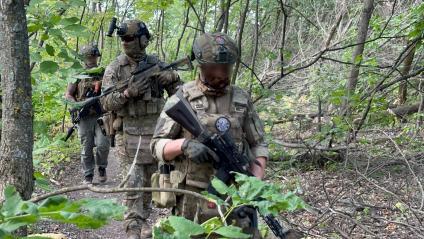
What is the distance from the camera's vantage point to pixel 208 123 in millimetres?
3113

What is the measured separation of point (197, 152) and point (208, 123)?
25 centimetres

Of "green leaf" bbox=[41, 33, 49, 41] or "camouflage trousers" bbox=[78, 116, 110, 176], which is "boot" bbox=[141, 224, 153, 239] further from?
"green leaf" bbox=[41, 33, 49, 41]

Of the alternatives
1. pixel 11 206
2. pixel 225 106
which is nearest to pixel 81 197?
pixel 225 106

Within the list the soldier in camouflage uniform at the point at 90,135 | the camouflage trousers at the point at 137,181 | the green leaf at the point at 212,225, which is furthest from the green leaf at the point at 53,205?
the soldier in camouflage uniform at the point at 90,135

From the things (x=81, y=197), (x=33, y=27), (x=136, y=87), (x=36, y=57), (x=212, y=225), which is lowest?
(x=81, y=197)

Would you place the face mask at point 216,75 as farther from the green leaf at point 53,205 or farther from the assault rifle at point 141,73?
the green leaf at point 53,205

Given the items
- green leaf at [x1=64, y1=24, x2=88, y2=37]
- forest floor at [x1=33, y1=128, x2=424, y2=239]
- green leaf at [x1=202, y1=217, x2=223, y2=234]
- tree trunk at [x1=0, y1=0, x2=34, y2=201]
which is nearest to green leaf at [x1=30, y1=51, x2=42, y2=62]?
green leaf at [x1=64, y1=24, x2=88, y2=37]

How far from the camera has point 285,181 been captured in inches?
249

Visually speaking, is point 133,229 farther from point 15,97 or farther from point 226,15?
point 226,15

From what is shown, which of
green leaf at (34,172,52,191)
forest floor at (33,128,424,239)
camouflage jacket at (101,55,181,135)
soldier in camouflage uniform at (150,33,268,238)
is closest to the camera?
green leaf at (34,172,52,191)

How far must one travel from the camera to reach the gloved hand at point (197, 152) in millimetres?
2939

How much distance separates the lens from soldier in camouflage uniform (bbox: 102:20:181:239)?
15.7 ft

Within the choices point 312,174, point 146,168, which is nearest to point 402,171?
point 312,174

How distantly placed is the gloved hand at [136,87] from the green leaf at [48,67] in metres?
2.37
